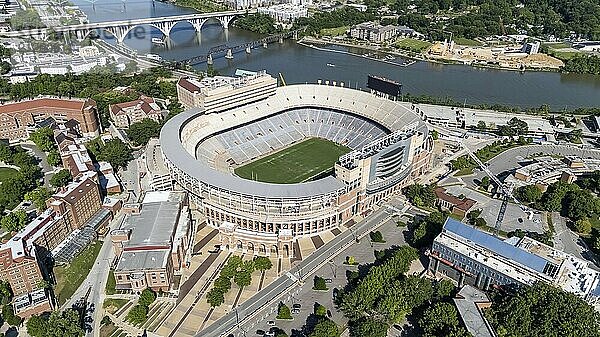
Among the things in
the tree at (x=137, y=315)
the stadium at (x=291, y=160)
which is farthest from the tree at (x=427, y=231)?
the tree at (x=137, y=315)

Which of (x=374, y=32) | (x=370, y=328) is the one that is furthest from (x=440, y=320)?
(x=374, y=32)

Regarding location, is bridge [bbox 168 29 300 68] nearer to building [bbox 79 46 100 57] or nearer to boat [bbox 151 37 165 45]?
boat [bbox 151 37 165 45]

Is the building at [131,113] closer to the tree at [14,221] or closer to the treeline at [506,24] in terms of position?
the tree at [14,221]

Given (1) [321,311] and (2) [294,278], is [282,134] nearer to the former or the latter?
(2) [294,278]

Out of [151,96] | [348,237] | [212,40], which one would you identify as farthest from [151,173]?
[212,40]

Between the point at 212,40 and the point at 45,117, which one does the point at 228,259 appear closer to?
the point at 45,117

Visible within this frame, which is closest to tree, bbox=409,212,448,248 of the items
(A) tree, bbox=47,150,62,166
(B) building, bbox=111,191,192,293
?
(B) building, bbox=111,191,192,293
